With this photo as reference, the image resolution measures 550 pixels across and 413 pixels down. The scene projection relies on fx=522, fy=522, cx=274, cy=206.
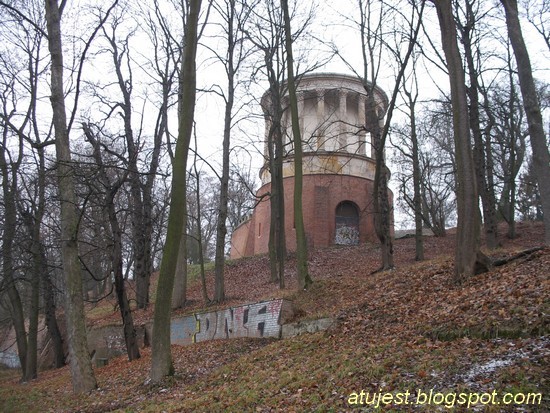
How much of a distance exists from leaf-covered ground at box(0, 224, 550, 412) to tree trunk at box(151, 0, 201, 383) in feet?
1.84

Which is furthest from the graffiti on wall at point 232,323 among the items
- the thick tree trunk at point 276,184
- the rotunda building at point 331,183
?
the rotunda building at point 331,183

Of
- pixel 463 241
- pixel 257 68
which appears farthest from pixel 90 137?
pixel 463 241

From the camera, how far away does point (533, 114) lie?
38.2 ft

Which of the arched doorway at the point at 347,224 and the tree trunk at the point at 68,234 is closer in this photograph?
the tree trunk at the point at 68,234

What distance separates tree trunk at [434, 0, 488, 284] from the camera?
387 inches

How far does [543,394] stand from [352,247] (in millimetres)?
22272

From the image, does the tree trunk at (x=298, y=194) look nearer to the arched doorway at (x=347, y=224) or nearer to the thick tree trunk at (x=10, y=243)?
the thick tree trunk at (x=10, y=243)

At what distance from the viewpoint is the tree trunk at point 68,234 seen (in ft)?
35.7

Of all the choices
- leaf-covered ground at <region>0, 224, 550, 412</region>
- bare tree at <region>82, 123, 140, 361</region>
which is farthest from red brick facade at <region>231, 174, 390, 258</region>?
bare tree at <region>82, 123, 140, 361</region>

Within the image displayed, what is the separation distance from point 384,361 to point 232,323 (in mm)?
8191

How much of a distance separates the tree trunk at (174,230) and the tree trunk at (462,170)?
5178mm

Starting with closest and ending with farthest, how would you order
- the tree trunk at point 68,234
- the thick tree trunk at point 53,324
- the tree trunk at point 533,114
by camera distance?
the tree trunk at point 68,234 < the tree trunk at point 533,114 < the thick tree trunk at point 53,324

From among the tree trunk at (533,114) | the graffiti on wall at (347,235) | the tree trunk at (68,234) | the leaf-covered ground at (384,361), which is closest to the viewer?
the leaf-covered ground at (384,361)

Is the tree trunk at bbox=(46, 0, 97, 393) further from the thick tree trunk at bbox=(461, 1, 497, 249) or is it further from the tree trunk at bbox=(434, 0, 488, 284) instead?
the thick tree trunk at bbox=(461, 1, 497, 249)
